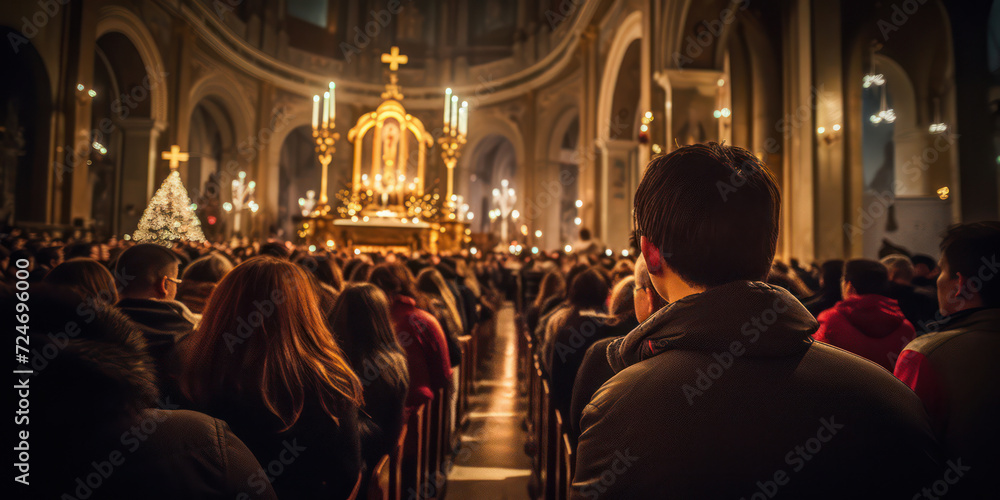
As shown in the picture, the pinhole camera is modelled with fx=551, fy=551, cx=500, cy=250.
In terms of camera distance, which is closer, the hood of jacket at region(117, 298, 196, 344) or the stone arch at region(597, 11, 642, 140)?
the hood of jacket at region(117, 298, 196, 344)

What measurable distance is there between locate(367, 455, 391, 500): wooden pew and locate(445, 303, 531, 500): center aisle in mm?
1320

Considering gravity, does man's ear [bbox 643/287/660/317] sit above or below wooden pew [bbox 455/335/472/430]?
above

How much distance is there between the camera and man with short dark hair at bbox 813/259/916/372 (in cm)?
238

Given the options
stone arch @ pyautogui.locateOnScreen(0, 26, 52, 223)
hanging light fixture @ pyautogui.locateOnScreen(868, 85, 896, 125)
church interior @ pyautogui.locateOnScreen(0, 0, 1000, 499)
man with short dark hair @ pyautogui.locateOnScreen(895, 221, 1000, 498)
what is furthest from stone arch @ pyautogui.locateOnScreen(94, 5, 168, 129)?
hanging light fixture @ pyautogui.locateOnScreen(868, 85, 896, 125)

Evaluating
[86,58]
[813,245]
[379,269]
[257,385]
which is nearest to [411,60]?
[86,58]

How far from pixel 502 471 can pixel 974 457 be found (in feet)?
9.31

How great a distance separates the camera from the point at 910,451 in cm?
79

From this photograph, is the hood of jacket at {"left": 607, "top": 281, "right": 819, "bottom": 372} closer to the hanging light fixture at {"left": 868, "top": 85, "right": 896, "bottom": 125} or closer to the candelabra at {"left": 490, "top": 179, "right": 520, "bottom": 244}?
the hanging light fixture at {"left": 868, "top": 85, "right": 896, "bottom": 125}

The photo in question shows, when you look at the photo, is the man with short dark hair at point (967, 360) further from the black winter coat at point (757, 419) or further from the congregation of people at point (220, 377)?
the congregation of people at point (220, 377)

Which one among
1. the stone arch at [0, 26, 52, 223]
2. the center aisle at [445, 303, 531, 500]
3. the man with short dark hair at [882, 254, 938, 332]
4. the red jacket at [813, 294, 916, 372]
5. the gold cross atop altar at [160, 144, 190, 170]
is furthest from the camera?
the gold cross atop altar at [160, 144, 190, 170]

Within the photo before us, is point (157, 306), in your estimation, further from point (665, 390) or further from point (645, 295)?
point (665, 390)

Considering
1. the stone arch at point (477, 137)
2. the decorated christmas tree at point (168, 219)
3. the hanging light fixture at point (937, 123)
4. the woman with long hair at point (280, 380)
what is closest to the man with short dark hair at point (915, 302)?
the woman with long hair at point (280, 380)

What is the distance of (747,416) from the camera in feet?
2.64

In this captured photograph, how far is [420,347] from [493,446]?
5.12 ft
